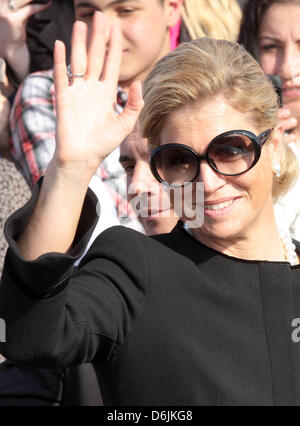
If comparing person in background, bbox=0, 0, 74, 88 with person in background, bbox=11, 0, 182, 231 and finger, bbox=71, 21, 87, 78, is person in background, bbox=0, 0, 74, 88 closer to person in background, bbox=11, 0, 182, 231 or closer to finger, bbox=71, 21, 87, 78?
person in background, bbox=11, 0, 182, 231

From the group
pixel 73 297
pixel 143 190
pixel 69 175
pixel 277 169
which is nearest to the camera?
pixel 69 175

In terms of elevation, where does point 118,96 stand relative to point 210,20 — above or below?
below

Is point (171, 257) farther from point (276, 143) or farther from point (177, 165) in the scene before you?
point (276, 143)

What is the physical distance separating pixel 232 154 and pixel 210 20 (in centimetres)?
173

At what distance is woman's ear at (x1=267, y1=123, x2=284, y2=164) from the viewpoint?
2.30 m

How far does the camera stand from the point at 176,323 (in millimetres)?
2037

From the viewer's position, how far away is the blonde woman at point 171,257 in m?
1.72

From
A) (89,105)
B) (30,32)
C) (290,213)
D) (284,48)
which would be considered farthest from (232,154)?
(30,32)

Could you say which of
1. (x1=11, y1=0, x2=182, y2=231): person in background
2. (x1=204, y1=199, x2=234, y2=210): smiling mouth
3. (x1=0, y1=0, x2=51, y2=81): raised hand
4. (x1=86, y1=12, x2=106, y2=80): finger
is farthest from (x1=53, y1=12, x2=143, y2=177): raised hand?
(x1=0, y1=0, x2=51, y2=81): raised hand

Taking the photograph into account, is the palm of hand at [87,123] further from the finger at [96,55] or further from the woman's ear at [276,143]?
the woman's ear at [276,143]

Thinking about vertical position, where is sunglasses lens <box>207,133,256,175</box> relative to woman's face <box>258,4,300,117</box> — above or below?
below

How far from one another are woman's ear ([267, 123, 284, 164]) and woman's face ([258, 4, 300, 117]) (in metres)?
1.11

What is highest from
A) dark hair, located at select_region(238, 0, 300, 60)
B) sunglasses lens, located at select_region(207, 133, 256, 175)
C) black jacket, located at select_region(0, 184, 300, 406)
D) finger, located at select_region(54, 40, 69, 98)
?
dark hair, located at select_region(238, 0, 300, 60)
